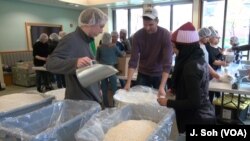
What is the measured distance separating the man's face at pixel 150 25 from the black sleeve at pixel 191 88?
2.56 ft

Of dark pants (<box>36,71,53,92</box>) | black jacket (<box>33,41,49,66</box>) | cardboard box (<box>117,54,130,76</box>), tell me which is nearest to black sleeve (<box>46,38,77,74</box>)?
cardboard box (<box>117,54,130,76</box>)

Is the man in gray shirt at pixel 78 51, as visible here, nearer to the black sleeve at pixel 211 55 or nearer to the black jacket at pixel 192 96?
the black jacket at pixel 192 96

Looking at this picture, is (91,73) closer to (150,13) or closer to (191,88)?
(191,88)

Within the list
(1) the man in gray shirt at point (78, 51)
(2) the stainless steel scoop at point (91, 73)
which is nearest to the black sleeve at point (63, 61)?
(1) the man in gray shirt at point (78, 51)

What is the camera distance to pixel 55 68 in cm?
132

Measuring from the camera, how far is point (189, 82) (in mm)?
1195

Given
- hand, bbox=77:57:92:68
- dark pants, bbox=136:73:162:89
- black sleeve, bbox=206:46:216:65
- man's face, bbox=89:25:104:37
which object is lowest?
dark pants, bbox=136:73:162:89

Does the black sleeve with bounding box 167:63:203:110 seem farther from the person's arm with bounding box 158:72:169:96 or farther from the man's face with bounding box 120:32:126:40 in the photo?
the man's face with bounding box 120:32:126:40

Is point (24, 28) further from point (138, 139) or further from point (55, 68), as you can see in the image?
point (138, 139)

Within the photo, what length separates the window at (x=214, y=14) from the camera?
6480 millimetres

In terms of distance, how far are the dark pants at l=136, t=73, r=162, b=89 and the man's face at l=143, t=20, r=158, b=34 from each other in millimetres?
447

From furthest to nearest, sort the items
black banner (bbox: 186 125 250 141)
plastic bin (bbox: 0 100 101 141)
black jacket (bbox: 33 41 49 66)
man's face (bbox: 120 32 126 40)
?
black jacket (bbox: 33 41 49 66) → man's face (bbox: 120 32 126 40) → black banner (bbox: 186 125 250 141) → plastic bin (bbox: 0 100 101 141)

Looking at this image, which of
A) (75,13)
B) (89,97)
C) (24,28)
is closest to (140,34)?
(89,97)

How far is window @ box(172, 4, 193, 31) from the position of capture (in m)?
7.04
